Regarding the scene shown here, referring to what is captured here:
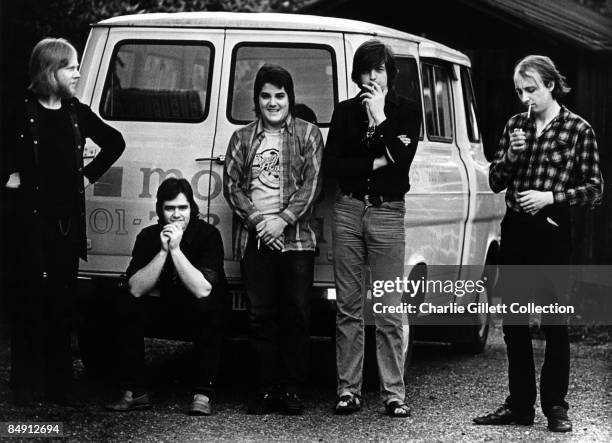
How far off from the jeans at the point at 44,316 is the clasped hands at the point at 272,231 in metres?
0.97

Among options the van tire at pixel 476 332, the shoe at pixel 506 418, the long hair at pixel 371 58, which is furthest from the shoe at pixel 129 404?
the van tire at pixel 476 332

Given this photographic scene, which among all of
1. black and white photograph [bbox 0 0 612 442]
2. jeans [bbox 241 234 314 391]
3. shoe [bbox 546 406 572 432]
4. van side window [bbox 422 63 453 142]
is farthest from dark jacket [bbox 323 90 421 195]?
shoe [bbox 546 406 572 432]

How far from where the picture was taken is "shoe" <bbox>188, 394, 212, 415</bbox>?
6414 mm

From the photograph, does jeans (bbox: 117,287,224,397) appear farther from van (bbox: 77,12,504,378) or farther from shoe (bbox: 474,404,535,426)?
shoe (bbox: 474,404,535,426)

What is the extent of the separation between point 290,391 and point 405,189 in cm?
124

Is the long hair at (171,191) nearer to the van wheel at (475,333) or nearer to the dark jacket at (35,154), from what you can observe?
the dark jacket at (35,154)

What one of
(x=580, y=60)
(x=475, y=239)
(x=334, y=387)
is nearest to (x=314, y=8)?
(x=580, y=60)

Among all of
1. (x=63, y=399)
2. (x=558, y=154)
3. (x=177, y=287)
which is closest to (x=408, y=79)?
(x=558, y=154)

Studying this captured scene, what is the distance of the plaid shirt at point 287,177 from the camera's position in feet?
21.0

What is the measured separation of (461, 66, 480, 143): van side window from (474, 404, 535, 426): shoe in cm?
255

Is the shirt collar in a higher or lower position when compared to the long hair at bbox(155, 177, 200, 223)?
higher

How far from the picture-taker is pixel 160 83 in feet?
22.6

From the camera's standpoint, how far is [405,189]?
251 inches

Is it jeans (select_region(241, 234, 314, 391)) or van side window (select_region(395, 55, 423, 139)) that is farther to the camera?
van side window (select_region(395, 55, 423, 139))
